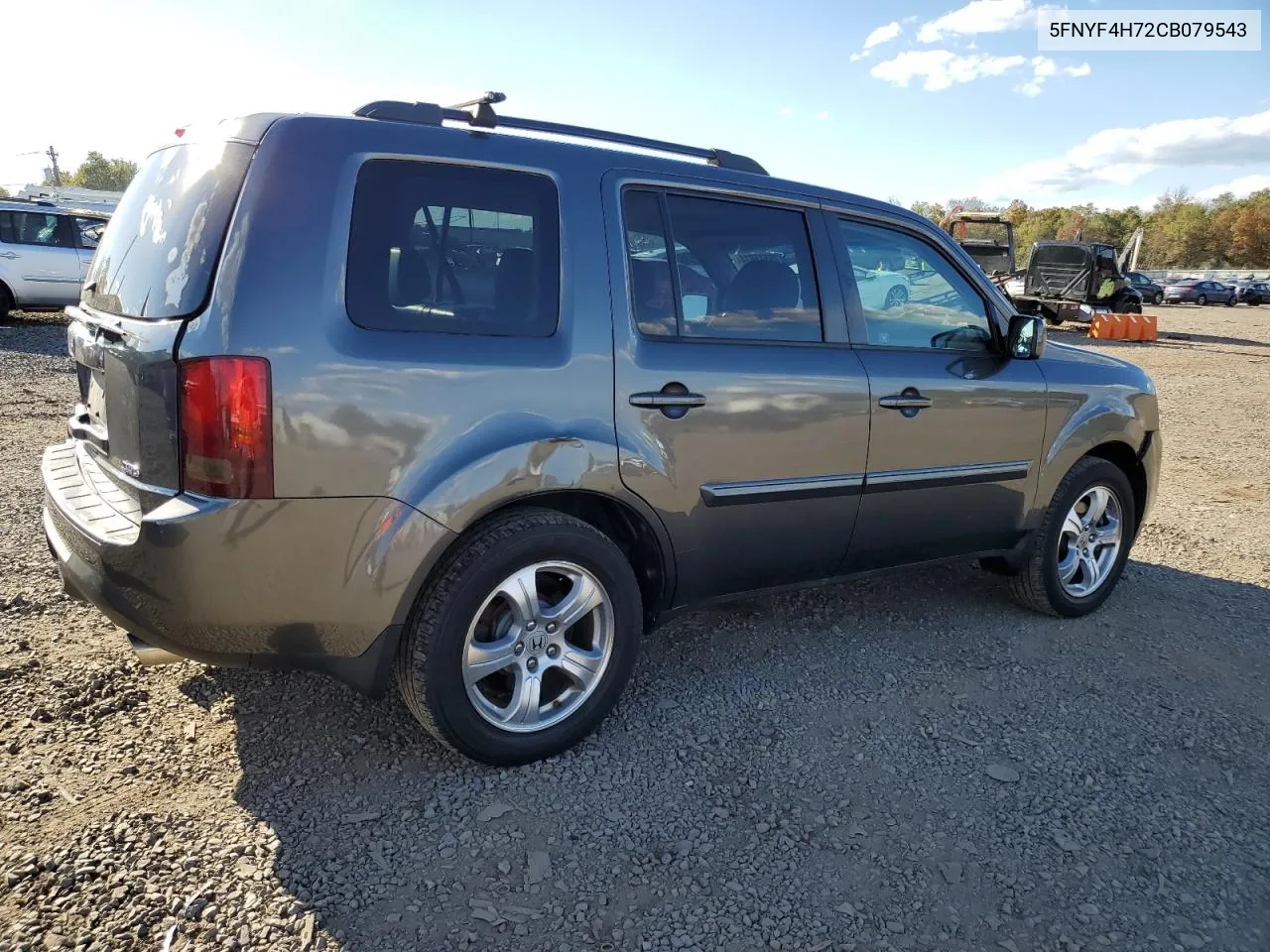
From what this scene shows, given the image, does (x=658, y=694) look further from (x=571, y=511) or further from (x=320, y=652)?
(x=320, y=652)

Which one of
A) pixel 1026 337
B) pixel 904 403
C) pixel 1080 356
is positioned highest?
pixel 1026 337

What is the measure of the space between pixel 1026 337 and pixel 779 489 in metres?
1.44

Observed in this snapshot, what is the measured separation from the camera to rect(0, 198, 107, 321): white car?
12992mm

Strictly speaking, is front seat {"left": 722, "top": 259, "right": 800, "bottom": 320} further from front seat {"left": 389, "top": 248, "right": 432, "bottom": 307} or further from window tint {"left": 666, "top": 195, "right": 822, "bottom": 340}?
front seat {"left": 389, "top": 248, "right": 432, "bottom": 307}

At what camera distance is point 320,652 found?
8.17 feet

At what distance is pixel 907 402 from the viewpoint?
138 inches

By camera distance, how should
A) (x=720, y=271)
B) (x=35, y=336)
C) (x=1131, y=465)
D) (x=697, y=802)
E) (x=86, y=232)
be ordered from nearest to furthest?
(x=697, y=802)
(x=720, y=271)
(x=1131, y=465)
(x=35, y=336)
(x=86, y=232)

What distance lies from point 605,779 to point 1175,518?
16.5 ft

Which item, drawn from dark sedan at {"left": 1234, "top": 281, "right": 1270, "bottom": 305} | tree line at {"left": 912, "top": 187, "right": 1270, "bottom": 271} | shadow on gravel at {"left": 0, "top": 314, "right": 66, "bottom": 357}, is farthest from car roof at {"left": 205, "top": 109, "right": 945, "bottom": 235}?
tree line at {"left": 912, "top": 187, "right": 1270, "bottom": 271}

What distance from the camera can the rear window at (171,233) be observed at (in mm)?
2348

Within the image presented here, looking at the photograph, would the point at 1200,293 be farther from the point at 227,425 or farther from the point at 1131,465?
the point at 227,425

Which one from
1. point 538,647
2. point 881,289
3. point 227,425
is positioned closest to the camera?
point 227,425

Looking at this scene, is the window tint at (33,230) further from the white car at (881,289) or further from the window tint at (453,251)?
the white car at (881,289)

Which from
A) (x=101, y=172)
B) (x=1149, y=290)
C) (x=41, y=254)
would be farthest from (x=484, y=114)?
(x=101, y=172)
